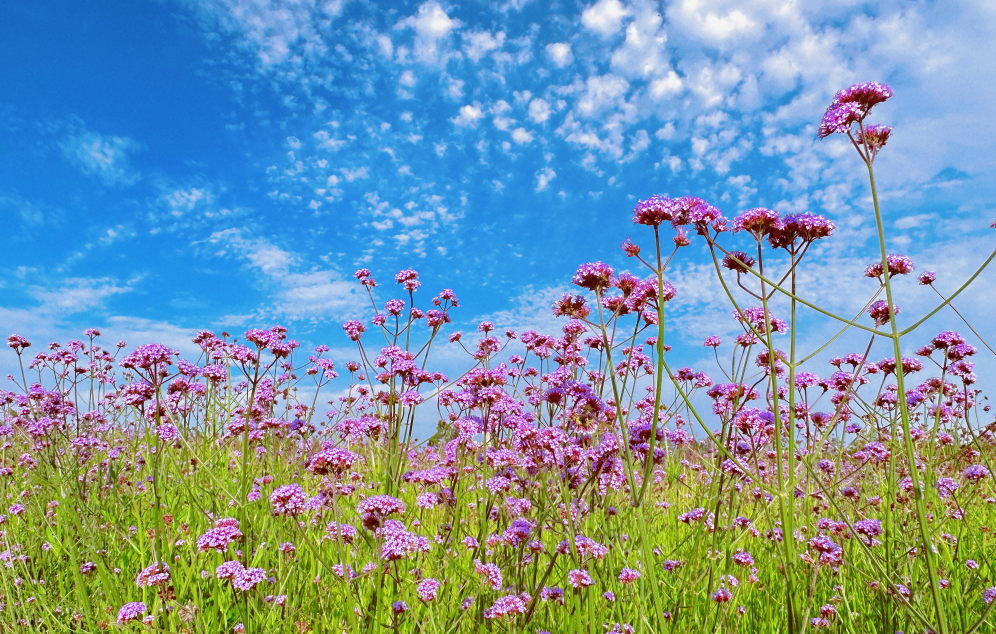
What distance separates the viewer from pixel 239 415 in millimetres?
5727

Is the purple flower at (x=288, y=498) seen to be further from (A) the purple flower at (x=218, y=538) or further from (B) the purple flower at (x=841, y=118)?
(B) the purple flower at (x=841, y=118)

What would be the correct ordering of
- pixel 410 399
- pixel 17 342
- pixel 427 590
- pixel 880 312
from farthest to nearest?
pixel 17 342
pixel 410 399
pixel 880 312
pixel 427 590

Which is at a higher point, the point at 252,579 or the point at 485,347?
the point at 485,347

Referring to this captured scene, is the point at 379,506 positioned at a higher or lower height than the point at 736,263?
lower

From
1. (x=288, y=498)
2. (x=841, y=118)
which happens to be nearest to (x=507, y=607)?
(x=288, y=498)

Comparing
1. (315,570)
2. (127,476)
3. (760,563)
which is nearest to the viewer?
(315,570)

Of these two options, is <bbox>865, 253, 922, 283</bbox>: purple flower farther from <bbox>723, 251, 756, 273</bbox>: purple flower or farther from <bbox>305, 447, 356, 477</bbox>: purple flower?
<bbox>305, 447, 356, 477</bbox>: purple flower

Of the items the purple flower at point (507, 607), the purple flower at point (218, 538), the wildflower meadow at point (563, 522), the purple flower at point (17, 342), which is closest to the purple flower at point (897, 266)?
the wildflower meadow at point (563, 522)

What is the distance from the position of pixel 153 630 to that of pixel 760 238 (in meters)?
4.04

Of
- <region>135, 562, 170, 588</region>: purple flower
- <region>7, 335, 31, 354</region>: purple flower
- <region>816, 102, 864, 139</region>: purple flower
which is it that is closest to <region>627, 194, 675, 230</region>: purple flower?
<region>816, 102, 864, 139</region>: purple flower

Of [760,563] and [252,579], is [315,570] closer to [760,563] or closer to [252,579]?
[252,579]

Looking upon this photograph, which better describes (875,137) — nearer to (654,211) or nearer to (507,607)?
(654,211)

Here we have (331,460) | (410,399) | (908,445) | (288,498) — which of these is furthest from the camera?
(410,399)

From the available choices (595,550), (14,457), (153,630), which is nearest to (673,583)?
(595,550)
